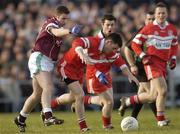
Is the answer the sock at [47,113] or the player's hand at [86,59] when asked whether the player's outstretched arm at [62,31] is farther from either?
the sock at [47,113]

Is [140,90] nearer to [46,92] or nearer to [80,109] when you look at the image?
[80,109]

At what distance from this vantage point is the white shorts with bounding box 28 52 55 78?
14.7m

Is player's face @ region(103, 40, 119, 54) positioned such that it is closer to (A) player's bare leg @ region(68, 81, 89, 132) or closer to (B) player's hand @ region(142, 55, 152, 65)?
(A) player's bare leg @ region(68, 81, 89, 132)

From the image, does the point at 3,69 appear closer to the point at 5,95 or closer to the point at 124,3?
the point at 5,95

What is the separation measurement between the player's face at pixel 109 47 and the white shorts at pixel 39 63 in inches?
42.4

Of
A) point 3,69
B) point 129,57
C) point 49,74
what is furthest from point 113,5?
point 49,74

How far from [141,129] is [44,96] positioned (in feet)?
6.51

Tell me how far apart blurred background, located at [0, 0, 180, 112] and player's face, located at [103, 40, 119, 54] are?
6.79 meters

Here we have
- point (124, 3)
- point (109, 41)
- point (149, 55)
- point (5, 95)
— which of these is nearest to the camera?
point (109, 41)

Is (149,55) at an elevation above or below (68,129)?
above

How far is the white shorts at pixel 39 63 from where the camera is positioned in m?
14.7

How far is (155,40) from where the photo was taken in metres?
15.9

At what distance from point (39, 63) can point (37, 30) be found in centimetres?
996

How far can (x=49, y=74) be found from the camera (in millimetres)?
14812
